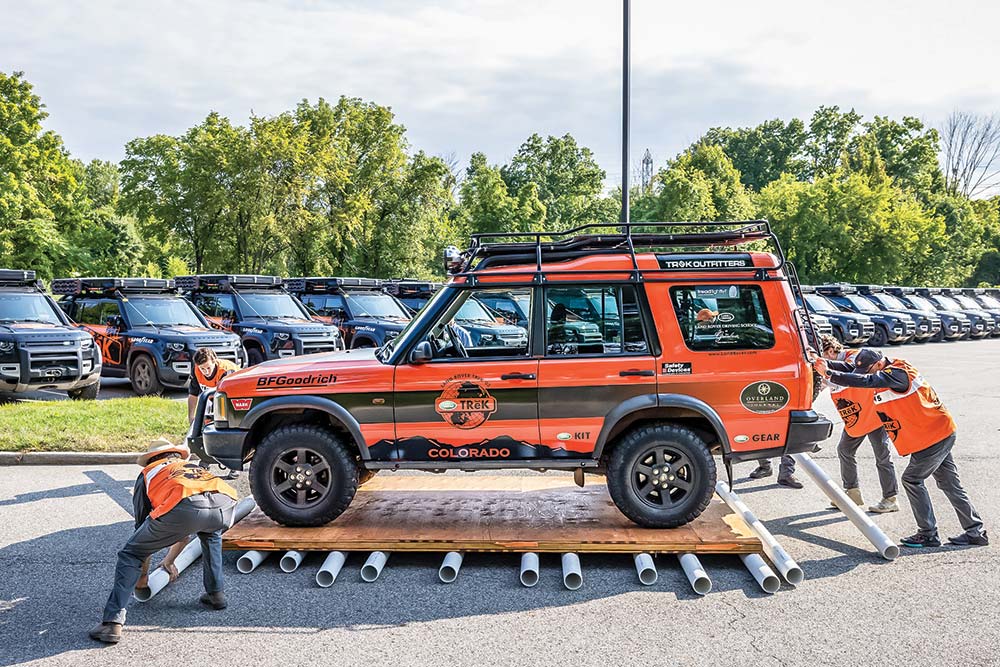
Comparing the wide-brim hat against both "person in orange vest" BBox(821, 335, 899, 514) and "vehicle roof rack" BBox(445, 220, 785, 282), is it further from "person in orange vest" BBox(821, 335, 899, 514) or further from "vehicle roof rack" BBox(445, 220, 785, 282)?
"person in orange vest" BBox(821, 335, 899, 514)

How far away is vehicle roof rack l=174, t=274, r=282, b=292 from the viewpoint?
17203 millimetres

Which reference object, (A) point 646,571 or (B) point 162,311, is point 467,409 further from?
(B) point 162,311

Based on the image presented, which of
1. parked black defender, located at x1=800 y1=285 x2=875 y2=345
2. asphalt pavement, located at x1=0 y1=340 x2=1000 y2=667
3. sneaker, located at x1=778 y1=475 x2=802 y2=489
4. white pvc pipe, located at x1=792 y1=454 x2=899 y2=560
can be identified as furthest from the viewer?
parked black defender, located at x1=800 y1=285 x2=875 y2=345

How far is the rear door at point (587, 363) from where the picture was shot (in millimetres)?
6312

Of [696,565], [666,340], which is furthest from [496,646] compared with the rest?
[666,340]

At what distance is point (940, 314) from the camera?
31.1m

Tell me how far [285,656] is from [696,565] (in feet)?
9.15

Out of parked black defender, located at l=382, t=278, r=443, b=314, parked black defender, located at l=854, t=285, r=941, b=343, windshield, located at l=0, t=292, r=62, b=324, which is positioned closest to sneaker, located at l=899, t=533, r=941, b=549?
windshield, located at l=0, t=292, r=62, b=324

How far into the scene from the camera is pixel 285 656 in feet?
15.1

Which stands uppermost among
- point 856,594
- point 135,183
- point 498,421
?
point 135,183

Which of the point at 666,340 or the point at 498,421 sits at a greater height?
the point at 666,340

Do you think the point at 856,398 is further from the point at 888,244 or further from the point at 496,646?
the point at 888,244

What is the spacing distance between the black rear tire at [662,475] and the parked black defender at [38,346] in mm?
9995

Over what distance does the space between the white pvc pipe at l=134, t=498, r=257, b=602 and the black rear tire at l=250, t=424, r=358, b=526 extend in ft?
1.44
